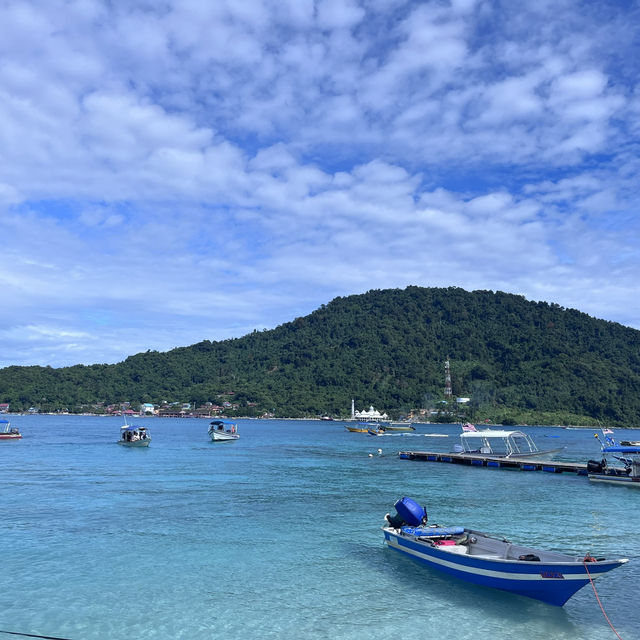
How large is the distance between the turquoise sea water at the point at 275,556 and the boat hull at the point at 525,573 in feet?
1.64

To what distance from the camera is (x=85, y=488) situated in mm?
42906

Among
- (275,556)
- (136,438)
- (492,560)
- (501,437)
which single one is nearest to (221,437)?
(136,438)

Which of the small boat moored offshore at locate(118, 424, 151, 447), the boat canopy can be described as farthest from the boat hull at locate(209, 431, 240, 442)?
the boat canopy

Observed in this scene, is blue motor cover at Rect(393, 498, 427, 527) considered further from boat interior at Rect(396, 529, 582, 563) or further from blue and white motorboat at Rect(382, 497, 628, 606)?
boat interior at Rect(396, 529, 582, 563)

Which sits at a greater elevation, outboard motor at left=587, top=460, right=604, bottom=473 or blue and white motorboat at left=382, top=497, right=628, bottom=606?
outboard motor at left=587, top=460, right=604, bottom=473

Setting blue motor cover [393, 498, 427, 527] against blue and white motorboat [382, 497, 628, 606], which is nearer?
blue and white motorboat [382, 497, 628, 606]

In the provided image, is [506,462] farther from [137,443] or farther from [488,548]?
[137,443]

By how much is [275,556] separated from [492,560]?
9.97 metres

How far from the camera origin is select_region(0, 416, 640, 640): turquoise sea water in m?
17.0

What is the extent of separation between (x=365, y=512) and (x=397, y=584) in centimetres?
1372

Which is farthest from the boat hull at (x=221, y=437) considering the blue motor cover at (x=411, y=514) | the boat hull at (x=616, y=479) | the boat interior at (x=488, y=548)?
the boat interior at (x=488, y=548)

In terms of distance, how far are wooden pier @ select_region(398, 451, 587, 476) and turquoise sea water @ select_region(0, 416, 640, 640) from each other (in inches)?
324

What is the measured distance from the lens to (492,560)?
1852 centimetres

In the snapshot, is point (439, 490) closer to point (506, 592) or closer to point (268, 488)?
point (268, 488)
